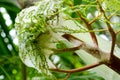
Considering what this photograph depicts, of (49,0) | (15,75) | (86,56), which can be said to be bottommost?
(15,75)

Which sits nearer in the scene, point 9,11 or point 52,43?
point 52,43

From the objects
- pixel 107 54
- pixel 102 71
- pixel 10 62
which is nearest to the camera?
pixel 107 54

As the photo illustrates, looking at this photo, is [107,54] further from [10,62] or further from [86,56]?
[10,62]

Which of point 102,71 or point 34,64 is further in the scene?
point 102,71

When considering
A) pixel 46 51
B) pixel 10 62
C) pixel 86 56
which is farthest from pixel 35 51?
pixel 10 62

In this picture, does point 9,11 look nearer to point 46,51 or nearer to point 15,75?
point 15,75

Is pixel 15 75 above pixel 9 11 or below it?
below

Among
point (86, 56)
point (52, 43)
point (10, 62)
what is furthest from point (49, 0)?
point (10, 62)

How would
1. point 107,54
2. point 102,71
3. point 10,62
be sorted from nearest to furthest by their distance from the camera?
point 107,54 < point 102,71 < point 10,62
